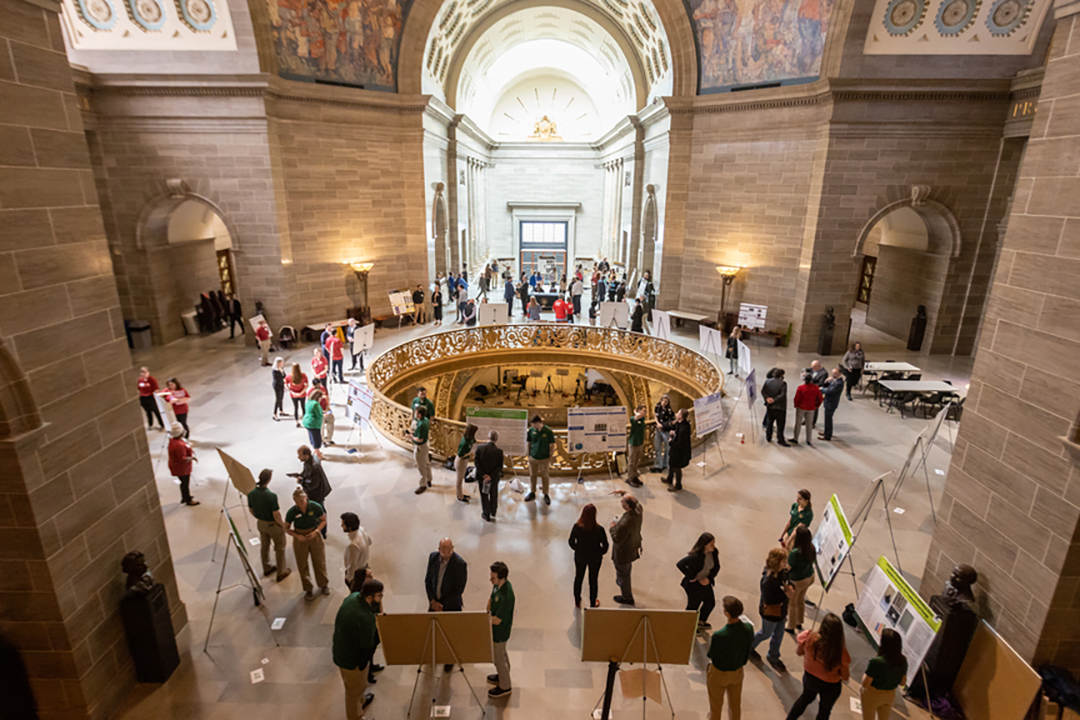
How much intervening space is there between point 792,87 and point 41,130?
625 inches

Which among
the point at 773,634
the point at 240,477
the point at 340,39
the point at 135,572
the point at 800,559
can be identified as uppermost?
the point at 340,39

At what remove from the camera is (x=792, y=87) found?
1489 centimetres

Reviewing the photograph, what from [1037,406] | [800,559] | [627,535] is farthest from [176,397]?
[1037,406]

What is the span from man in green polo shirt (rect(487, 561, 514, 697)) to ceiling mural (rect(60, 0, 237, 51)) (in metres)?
15.1

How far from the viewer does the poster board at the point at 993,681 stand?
14.1ft

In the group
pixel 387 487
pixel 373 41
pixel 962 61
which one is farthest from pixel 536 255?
pixel 387 487

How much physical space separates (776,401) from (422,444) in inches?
240

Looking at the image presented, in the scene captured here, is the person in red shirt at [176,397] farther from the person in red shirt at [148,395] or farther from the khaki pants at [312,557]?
the khaki pants at [312,557]

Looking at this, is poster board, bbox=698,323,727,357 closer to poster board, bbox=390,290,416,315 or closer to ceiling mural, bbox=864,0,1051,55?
ceiling mural, bbox=864,0,1051,55

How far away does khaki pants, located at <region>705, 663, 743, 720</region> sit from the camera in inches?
176

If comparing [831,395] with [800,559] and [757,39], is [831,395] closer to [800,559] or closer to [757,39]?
[800,559]

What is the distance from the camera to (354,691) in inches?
183

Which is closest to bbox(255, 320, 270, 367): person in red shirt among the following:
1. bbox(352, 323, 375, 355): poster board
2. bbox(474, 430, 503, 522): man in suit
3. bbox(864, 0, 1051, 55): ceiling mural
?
bbox(352, 323, 375, 355): poster board

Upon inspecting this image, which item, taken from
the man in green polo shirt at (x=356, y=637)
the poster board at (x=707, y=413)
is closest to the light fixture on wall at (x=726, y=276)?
the poster board at (x=707, y=413)
